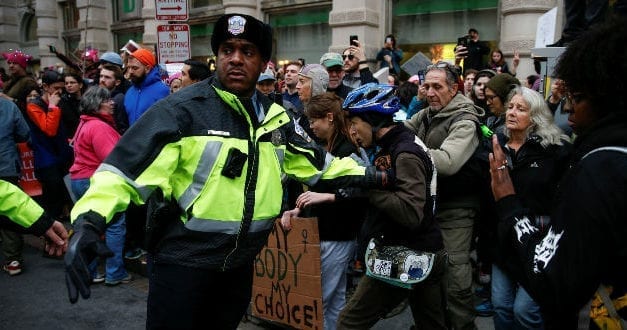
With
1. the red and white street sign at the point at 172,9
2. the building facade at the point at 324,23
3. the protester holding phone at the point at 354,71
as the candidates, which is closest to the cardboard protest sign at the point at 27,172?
the red and white street sign at the point at 172,9

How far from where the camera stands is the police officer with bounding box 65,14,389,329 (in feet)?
6.68

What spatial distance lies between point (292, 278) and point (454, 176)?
1401 mm

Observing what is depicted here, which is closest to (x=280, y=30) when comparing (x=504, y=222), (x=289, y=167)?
(x=289, y=167)

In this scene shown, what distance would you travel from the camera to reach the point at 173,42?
22.4 feet

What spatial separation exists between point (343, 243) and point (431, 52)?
8.49 meters

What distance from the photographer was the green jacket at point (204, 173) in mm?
2012

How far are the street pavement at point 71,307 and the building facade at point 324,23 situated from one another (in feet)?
12.1

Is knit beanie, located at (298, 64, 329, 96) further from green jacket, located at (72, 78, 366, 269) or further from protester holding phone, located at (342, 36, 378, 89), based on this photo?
green jacket, located at (72, 78, 366, 269)

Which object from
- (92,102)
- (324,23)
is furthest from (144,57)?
(324,23)

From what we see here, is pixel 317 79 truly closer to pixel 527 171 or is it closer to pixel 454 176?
pixel 454 176

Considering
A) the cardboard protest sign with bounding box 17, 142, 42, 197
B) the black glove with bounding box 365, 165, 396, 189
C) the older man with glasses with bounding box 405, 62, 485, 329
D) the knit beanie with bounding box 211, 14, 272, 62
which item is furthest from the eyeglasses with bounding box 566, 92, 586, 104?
the cardboard protest sign with bounding box 17, 142, 42, 197

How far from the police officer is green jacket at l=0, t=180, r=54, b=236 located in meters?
0.64

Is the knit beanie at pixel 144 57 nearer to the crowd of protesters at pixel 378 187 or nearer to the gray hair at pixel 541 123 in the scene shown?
the crowd of protesters at pixel 378 187

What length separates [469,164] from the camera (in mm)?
3631
